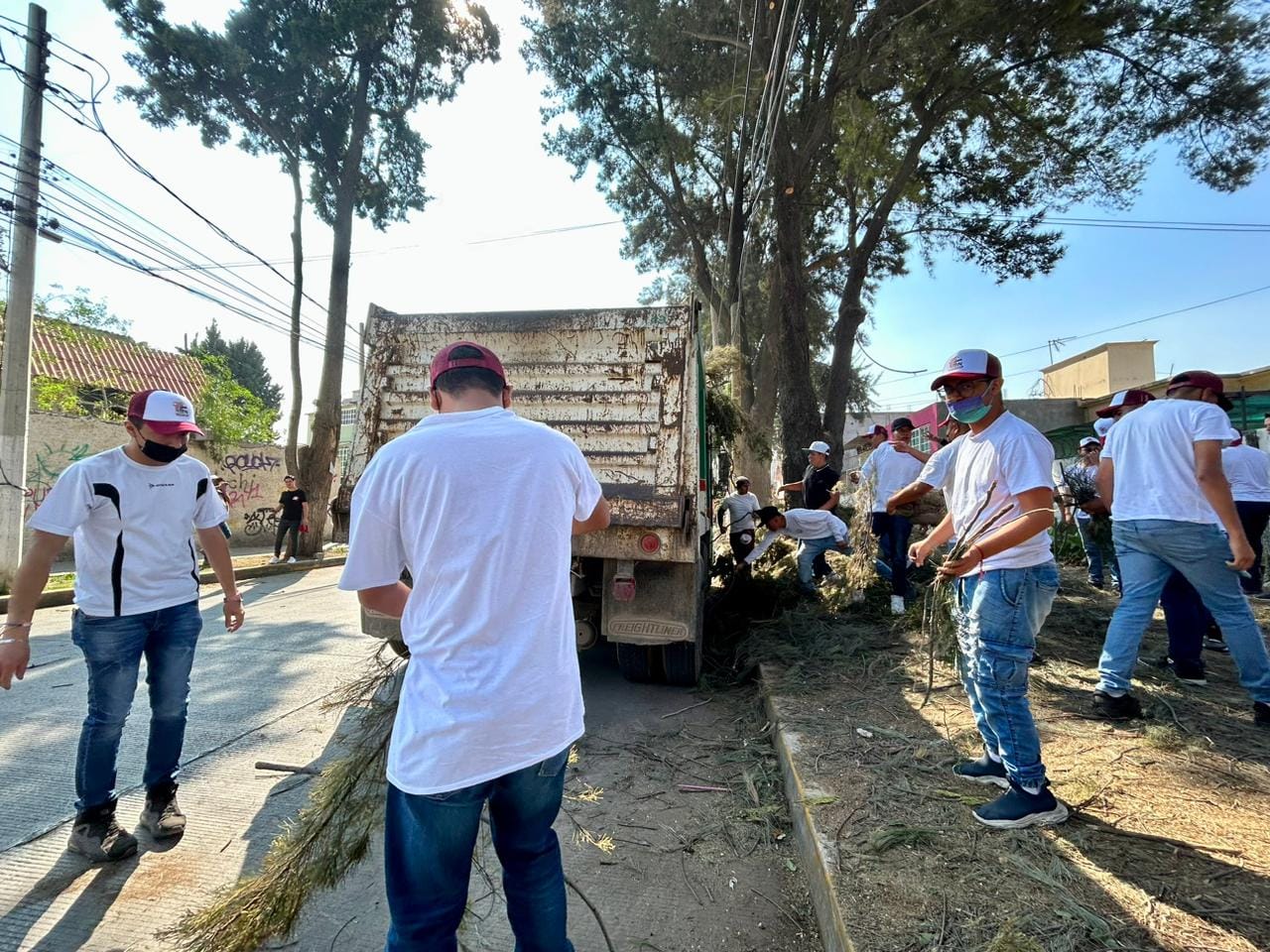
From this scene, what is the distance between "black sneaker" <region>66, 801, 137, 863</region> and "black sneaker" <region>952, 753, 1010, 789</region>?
3.48m

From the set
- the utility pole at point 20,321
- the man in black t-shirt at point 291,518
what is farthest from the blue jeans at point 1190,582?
the man in black t-shirt at point 291,518

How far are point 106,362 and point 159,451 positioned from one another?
21079mm

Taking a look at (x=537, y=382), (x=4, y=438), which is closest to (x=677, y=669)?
(x=537, y=382)

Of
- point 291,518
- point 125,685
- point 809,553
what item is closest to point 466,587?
point 125,685

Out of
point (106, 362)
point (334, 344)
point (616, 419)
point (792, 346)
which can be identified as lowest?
point (616, 419)

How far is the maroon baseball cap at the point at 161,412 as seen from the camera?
273cm

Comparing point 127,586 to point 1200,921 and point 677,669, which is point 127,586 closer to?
point 677,669

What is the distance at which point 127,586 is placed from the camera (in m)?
2.73

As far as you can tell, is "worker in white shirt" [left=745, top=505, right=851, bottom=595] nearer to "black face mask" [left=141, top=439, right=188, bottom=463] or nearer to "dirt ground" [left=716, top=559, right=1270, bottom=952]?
"dirt ground" [left=716, top=559, right=1270, bottom=952]

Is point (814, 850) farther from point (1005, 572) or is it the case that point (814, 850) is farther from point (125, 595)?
point (125, 595)

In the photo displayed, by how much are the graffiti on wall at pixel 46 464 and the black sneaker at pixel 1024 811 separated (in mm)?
14737

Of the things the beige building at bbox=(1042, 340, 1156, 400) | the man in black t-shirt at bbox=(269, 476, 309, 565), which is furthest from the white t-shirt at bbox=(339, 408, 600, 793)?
the beige building at bbox=(1042, 340, 1156, 400)

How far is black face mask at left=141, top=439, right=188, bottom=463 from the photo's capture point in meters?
2.79

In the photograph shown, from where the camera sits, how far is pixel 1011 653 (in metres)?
2.54
